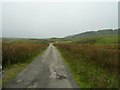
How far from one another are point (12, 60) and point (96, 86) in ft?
37.4

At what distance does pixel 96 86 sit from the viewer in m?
9.34

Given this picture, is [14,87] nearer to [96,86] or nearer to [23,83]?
[23,83]

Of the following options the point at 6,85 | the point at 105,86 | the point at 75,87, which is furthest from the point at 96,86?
the point at 6,85

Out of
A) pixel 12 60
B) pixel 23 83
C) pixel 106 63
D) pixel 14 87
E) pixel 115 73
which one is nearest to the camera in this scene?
pixel 14 87

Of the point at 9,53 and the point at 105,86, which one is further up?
the point at 9,53

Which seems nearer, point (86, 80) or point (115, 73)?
point (86, 80)

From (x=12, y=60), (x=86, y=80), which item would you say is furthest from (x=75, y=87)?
(x=12, y=60)

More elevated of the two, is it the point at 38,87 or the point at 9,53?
the point at 9,53

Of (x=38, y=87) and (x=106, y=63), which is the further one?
(x=106, y=63)

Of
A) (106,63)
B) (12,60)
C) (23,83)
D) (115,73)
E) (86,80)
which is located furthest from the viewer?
(12,60)

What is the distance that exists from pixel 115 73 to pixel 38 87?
5.98m

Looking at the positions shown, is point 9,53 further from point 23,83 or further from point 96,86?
point 96,86

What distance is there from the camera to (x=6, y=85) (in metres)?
9.57

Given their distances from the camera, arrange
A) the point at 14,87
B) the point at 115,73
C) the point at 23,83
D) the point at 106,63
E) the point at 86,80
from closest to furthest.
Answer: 1. the point at 14,87
2. the point at 23,83
3. the point at 86,80
4. the point at 115,73
5. the point at 106,63
